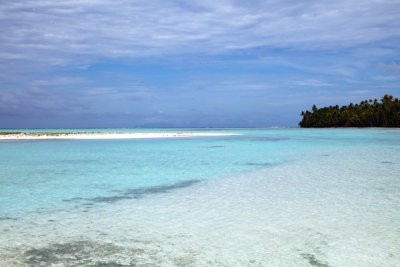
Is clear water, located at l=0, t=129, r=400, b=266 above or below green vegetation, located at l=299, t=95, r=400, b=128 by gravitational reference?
below

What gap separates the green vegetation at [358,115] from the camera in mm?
97438

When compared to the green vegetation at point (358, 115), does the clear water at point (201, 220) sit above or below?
below

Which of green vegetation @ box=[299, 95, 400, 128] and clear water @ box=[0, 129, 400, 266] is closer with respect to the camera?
clear water @ box=[0, 129, 400, 266]

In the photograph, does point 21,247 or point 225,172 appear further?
point 225,172

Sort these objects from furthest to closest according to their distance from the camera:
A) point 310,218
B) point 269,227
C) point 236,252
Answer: point 310,218, point 269,227, point 236,252

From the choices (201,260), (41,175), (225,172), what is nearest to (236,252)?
(201,260)

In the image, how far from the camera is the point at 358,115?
11194cm

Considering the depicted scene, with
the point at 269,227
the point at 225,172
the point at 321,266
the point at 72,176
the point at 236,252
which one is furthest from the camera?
the point at 225,172

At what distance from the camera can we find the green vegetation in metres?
97.4

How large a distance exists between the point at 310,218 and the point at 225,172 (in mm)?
6719

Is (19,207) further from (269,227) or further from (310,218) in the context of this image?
(310,218)

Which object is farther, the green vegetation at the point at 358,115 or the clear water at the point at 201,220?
the green vegetation at the point at 358,115

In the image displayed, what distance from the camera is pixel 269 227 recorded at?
574cm

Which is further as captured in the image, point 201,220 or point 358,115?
point 358,115
